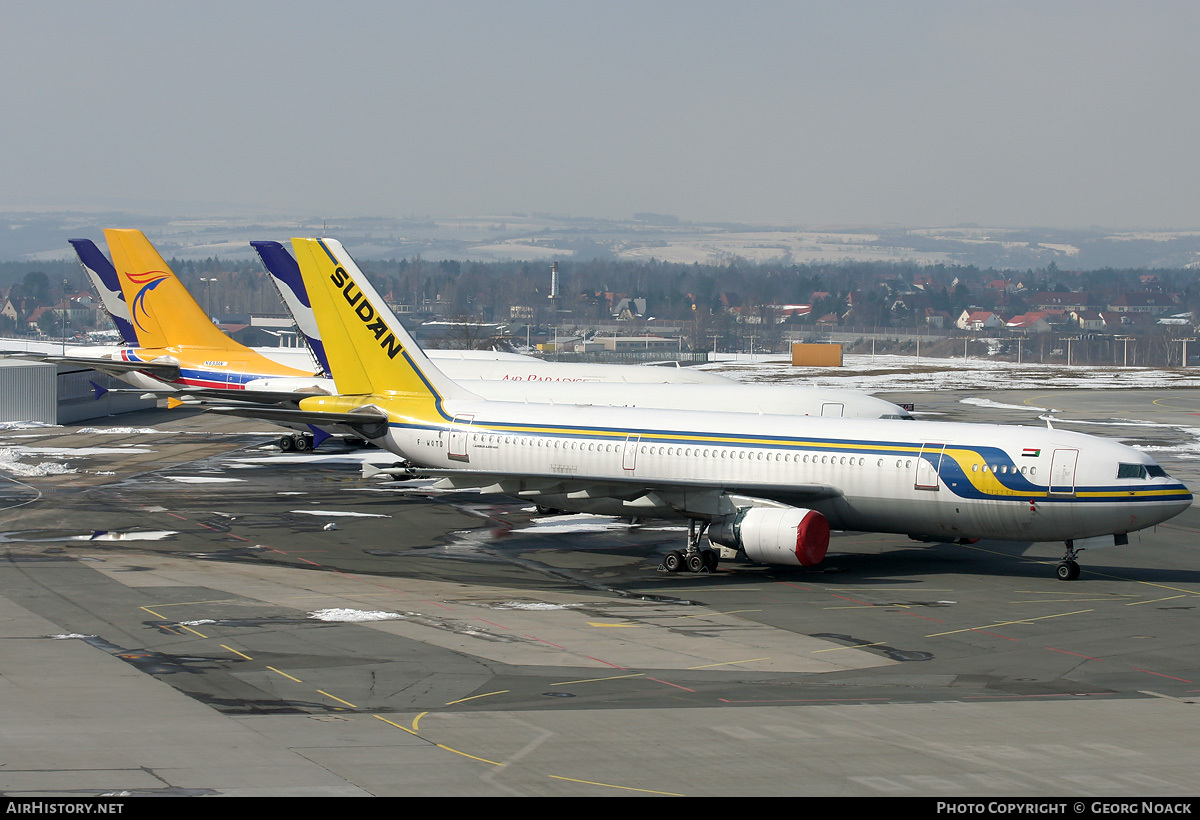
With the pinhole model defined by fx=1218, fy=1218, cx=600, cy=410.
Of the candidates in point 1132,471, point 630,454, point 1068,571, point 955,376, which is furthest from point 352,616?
point 955,376

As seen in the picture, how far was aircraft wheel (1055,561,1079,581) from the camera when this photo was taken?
1372 inches

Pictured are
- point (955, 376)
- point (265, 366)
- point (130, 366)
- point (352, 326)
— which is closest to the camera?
point (352, 326)

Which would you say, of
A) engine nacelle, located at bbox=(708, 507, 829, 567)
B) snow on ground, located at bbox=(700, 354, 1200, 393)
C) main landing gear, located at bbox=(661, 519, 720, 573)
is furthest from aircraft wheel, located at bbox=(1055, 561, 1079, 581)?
snow on ground, located at bbox=(700, 354, 1200, 393)

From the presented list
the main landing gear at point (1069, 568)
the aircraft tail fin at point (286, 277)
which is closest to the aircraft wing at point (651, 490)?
the main landing gear at point (1069, 568)

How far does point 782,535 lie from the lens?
111ft

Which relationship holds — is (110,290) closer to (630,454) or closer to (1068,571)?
(630,454)

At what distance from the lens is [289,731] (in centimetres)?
1961

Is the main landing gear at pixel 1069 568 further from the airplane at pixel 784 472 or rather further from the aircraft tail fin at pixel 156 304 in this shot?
the aircraft tail fin at pixel 156 304

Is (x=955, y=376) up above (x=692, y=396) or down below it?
A: below

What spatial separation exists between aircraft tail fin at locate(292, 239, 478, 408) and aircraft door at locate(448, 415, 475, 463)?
2.40 metres

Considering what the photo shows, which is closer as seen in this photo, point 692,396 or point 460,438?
point 460,438

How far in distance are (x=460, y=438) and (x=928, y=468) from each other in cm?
1547
